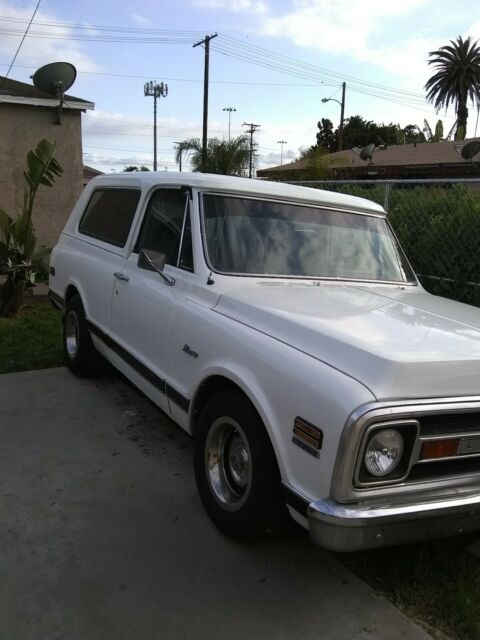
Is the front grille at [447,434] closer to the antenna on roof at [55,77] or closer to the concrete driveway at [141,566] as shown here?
the concrete driveway at [141,566]

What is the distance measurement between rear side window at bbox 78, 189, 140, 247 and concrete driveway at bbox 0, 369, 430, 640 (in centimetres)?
166

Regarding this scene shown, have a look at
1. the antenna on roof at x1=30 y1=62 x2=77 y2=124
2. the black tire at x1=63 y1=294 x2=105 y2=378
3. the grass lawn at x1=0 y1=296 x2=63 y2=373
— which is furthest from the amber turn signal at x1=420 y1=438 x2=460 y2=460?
the antenna on roof at x1=30 y1=62 x2=77 y2=124

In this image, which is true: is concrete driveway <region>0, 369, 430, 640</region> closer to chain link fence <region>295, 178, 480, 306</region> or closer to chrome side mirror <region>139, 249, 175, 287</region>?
chrome side mirror <region>139, 249, 175, 287</region>

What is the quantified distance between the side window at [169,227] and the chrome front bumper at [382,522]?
178 centimetres

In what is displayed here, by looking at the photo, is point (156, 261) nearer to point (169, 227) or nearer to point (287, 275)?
point (169, 227)

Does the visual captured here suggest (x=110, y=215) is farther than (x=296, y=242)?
Yes

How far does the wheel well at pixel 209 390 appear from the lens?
282 cm

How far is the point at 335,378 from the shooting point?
2.21 m

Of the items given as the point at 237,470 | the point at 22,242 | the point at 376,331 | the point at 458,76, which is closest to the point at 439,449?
the point at 376,331

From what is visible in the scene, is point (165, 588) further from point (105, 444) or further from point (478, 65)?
point (478, 65)

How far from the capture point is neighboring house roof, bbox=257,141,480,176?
21062 mm

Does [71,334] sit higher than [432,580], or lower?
higher

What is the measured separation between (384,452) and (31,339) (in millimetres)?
5297

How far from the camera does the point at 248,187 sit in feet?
12.0
